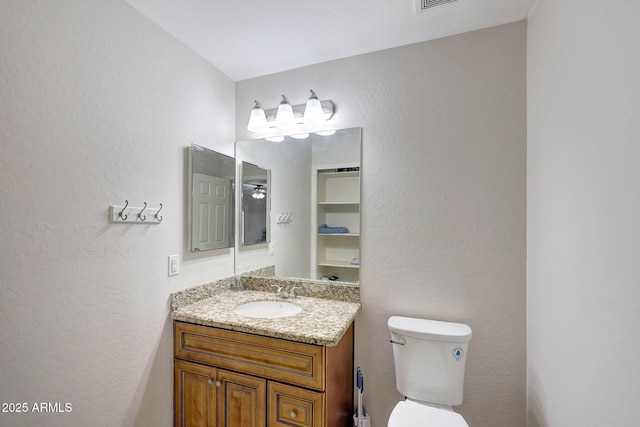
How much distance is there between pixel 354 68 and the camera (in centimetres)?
179

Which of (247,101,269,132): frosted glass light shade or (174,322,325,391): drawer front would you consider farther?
(247,101,269,132): frosted glass light shade

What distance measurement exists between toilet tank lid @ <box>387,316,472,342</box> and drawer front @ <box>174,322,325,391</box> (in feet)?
1.59

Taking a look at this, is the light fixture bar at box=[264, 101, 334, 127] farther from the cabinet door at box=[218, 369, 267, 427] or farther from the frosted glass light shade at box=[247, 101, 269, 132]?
the cabinet door at box=[218, 369, 267, 427]

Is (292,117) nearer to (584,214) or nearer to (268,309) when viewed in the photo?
(268,309)

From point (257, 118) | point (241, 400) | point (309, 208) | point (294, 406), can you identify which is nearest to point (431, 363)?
point (294, 406)

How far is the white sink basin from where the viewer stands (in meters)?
1.70

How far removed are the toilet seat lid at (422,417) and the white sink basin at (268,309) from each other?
718mm

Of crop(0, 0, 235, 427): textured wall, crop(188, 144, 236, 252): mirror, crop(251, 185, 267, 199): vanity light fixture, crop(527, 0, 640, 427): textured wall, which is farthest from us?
crop(251, 185, 267, 199): vanity light fixture

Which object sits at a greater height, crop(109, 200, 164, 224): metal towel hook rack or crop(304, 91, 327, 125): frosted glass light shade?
crop(304, 91, 327, 125): frosted glass light shade

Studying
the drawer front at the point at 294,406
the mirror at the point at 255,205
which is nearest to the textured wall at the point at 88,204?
the mirror at the point at 255,205

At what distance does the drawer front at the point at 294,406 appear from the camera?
1.26m

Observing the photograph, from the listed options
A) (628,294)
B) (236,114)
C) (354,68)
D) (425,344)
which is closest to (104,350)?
(425,344)

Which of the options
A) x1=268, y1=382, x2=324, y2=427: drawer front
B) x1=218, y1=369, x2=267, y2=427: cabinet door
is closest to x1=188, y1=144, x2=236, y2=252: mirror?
x1=218, y1=369, x2=267, y2=427: cabinet door

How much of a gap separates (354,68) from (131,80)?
4.12 feet
